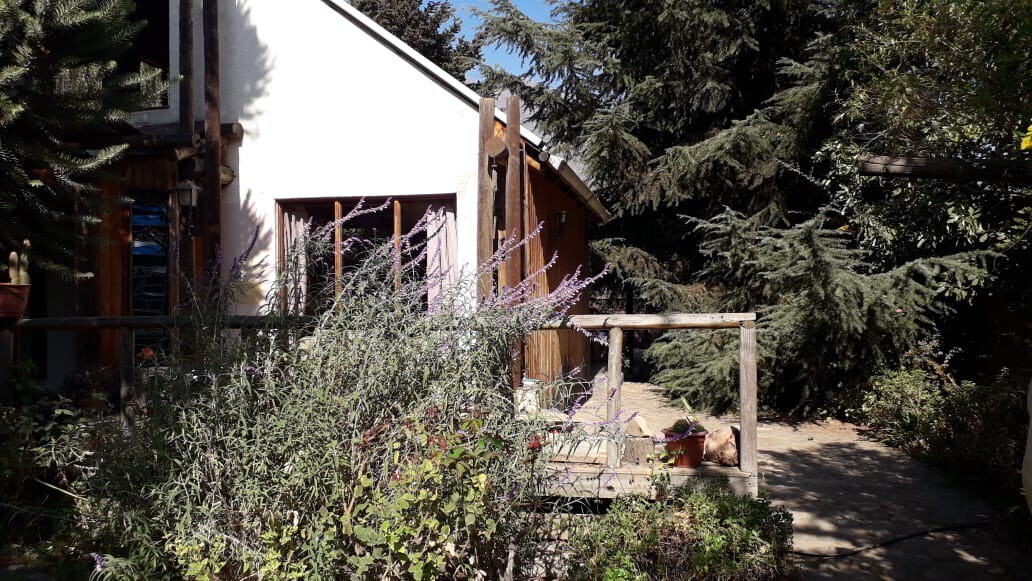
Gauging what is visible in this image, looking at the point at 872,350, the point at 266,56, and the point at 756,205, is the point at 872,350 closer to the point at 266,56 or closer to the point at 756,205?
the point at 756,205

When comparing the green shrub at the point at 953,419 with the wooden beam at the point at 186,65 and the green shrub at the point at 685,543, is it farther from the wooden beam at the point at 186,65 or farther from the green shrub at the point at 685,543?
the wooden beam at the point at 186,65

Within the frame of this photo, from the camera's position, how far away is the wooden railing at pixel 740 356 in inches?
153

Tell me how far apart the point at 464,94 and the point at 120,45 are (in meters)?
2.85

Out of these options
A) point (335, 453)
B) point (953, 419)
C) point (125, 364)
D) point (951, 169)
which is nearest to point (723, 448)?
point (951, 169)

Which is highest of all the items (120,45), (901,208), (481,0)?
(481,0)

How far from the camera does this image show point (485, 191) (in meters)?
6.44

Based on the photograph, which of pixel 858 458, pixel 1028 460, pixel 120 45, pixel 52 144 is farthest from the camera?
pixel 858 458

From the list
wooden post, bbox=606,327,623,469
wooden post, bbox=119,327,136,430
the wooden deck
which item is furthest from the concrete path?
wooden post, bbox=119,327,136,430

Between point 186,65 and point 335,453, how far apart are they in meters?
5.99

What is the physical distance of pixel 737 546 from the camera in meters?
3.14

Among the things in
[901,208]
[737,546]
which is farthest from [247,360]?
[901,208]

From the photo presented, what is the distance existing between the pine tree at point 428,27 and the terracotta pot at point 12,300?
15257mm

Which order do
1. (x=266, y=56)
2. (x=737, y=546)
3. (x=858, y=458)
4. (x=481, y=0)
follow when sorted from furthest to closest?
(x=481, y=0), (x=266, y=56), (x=858, y=458), (x=737, y=546)

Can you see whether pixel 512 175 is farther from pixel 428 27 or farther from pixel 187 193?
pixel 428 27
